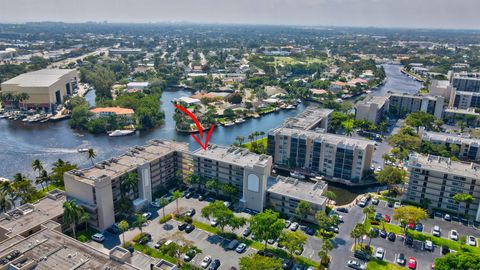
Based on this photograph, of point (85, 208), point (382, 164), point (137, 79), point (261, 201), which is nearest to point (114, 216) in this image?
point (85, 208)

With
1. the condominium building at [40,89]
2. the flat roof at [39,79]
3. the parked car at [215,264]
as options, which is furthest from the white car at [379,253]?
the flat roof at [39,79]

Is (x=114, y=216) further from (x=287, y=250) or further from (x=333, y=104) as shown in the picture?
(x=333, y=104)

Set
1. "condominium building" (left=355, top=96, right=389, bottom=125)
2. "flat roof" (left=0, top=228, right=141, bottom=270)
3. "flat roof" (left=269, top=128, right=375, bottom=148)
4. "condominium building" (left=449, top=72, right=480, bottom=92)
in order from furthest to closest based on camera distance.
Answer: "condominium building" (left=449, top=72, right=480, bottom=92), "condominium building" (left=355, top=96, right=389, bottom=125), "flat roof" (left=269, top=128, right=375, bottom=148), "flat roof" (left=0, top=228, right=141, bottom=270)

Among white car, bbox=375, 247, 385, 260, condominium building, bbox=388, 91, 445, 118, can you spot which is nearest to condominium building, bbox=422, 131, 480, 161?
condominium building, bbox=388, 91, 445, 118

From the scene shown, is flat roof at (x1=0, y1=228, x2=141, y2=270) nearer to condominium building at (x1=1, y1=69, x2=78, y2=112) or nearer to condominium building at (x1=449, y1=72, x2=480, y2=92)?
condominium building at (x1=1, y1=69, x2=78, y2=112)

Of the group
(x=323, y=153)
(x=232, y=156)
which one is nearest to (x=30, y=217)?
(x=232, y=156)

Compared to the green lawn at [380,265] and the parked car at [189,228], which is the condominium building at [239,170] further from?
the green lawn at [380,265]
